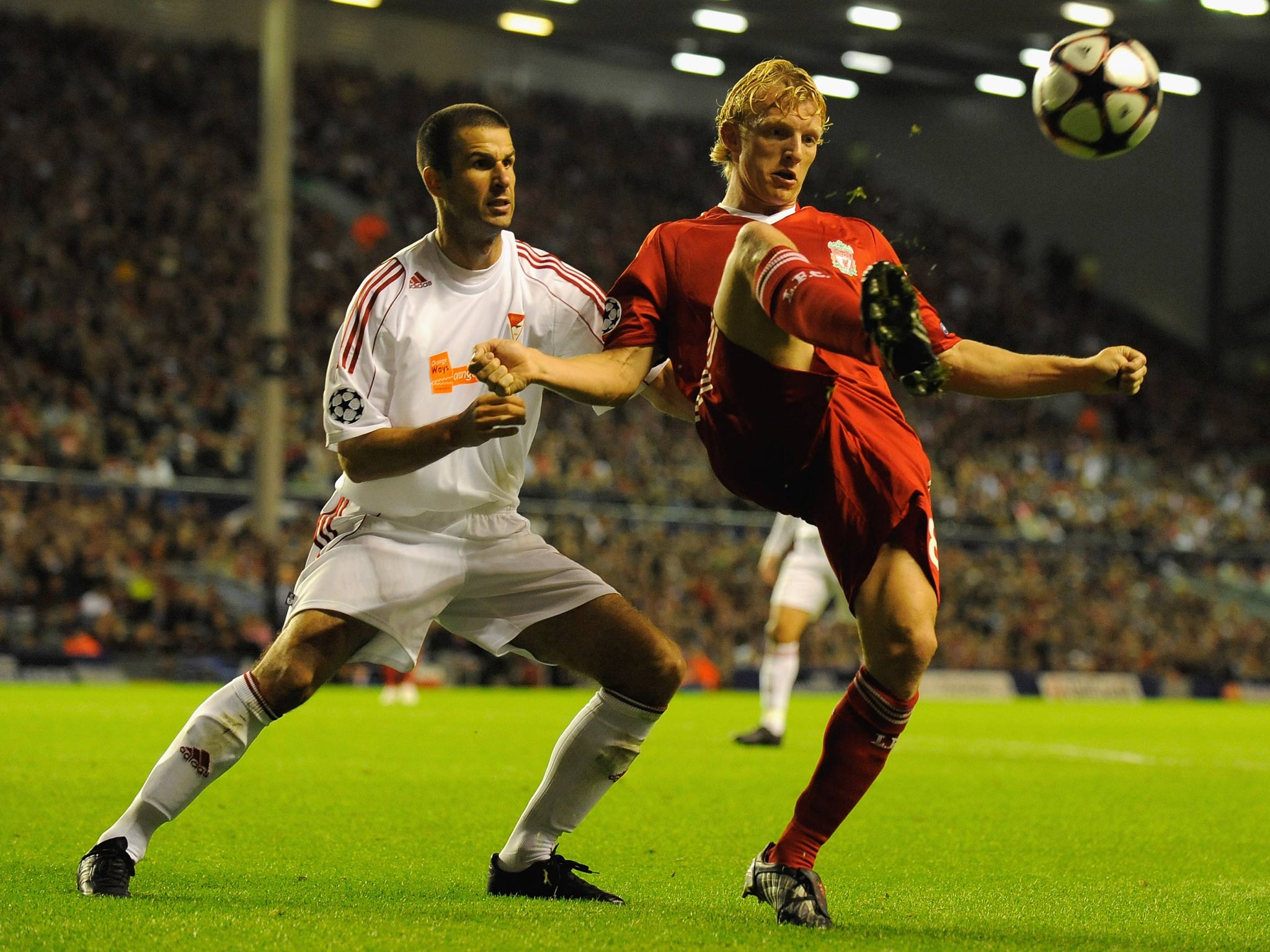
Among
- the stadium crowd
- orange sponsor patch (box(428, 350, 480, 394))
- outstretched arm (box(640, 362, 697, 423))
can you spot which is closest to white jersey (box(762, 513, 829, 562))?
outstretched arm (box(640, 362, 697, 423))

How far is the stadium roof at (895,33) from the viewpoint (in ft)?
97.0

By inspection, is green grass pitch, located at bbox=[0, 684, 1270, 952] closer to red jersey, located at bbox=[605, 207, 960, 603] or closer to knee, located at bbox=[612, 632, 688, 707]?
knee, located at bbox=[612, 632, 688, 707]

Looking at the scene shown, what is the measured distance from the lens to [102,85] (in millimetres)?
25281

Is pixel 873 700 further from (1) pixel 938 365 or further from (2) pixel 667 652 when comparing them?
(1) pixel 938 365

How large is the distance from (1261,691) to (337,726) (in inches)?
731

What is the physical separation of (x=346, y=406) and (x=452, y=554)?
554 mm

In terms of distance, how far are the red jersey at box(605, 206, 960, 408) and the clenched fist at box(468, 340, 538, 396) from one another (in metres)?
0.51

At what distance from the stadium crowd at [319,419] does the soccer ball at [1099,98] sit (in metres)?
14.2

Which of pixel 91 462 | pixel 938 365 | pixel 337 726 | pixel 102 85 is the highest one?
pixel 102 85

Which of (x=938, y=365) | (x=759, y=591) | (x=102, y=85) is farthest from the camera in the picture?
(x=102, y=85)

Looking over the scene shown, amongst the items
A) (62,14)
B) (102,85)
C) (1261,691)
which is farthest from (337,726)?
(62,14)

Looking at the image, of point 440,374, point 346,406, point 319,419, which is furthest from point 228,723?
point 319,419

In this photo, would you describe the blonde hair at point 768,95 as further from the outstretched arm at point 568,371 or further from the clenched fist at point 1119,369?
the clenched fist at point 1119,369

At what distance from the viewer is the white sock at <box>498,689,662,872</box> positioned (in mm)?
4746
